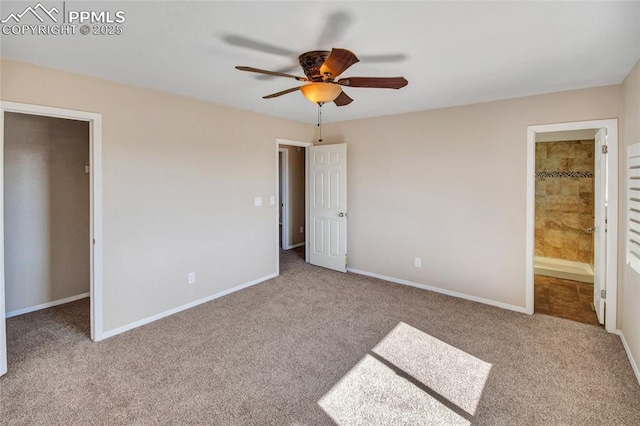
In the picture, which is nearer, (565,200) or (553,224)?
(565,200)

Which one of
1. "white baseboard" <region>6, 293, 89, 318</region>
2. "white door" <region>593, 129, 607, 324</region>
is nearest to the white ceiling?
"white door" <region>593, 129, 607, 324</region>

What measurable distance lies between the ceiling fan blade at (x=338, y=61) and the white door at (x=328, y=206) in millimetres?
2689

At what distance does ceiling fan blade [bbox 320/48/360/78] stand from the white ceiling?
0.64ft

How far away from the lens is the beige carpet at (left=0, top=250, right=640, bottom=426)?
6.40 ft

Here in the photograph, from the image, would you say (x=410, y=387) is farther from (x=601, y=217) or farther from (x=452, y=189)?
(x=601, y=217)

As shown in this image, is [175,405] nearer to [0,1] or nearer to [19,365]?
[19,365]

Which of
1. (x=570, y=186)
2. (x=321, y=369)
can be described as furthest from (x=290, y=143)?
(x=570, y=186)

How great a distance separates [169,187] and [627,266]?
449 cm

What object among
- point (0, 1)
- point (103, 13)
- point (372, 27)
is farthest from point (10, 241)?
point (372, 27)

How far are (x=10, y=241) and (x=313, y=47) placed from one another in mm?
3883

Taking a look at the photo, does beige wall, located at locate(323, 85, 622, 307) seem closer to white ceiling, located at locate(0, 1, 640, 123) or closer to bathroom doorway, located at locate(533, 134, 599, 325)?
white ceiling, located at locate(0, 1, 640, 123)

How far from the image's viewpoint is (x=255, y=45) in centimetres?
212

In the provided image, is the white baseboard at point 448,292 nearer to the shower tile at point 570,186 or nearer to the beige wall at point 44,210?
the shower tile at point 570,186

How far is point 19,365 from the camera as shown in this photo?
2432 millimetres
